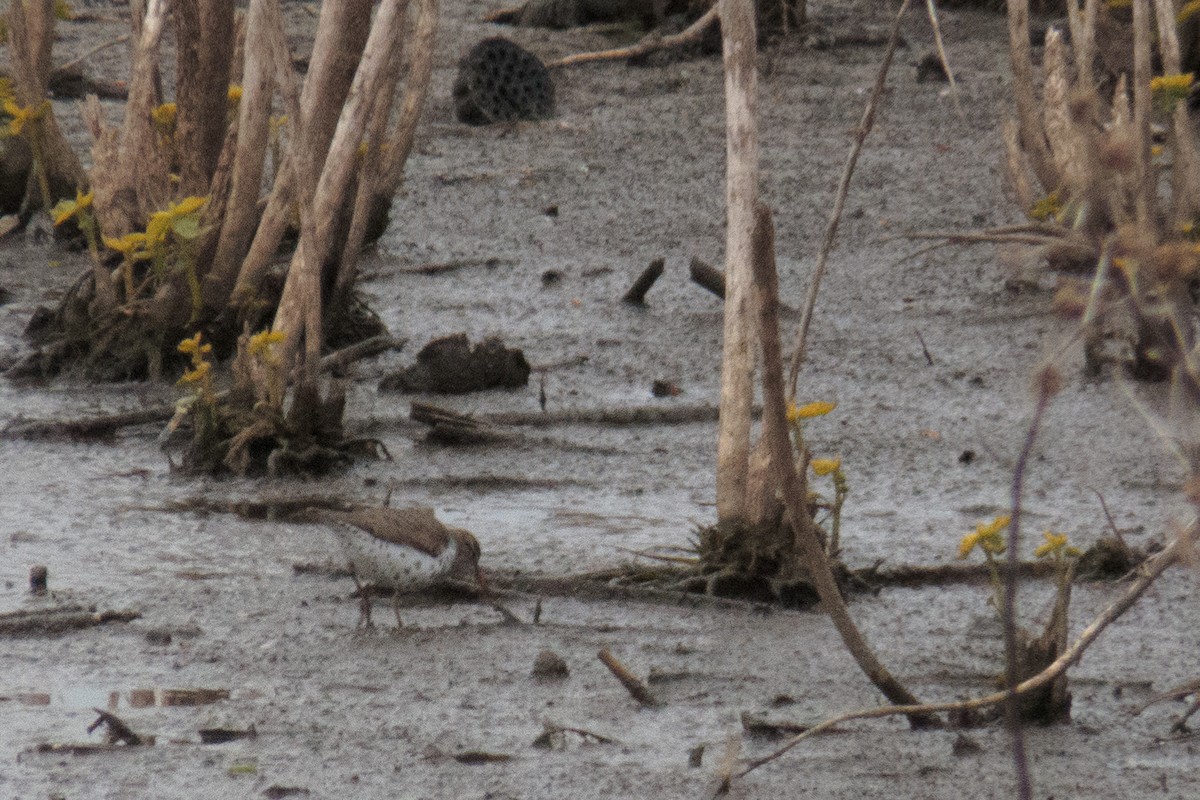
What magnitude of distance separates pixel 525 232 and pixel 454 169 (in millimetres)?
1032

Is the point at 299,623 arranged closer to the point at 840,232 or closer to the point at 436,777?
the point at 436,777

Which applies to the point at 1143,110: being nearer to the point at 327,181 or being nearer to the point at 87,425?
the point at 327,181

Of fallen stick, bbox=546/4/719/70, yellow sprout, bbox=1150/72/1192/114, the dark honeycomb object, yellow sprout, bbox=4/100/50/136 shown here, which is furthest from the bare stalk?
fallen stick, bbox=546/4/719/70

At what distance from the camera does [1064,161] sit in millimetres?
6219

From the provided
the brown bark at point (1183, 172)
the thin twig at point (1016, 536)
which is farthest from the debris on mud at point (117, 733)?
the brown bark at point (1183, 172)

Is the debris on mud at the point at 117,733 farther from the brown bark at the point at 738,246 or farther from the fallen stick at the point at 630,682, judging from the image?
the brown bark at the point at 738,246

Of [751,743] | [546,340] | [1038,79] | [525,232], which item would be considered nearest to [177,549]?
[751,743]

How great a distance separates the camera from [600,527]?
4.44 meters

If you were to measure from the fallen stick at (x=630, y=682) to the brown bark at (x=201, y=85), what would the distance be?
2.82 metres

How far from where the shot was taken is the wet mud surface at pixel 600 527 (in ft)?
10.1

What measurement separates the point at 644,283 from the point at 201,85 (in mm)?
1725

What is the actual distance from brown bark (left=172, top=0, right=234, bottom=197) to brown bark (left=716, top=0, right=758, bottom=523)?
7.40ft

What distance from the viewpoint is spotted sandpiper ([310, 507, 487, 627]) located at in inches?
147

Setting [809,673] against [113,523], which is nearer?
[809,673]
